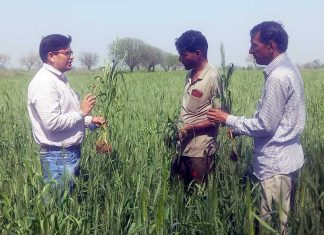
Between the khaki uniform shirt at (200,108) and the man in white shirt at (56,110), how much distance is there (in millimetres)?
653

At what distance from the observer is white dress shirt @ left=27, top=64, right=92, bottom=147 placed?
2.88m

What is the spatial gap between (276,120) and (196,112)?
3.06 feet

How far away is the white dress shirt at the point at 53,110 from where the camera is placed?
9.46 ft

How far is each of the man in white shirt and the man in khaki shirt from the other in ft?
2.16

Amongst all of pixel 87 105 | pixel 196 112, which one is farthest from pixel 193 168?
pixel 87 105

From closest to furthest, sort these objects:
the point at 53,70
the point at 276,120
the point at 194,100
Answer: the point at 276,120 → the point at 53,70 → the point at 194,100

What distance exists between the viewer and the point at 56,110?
2.90 meters

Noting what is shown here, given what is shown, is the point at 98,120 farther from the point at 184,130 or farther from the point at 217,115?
the point at 217,115

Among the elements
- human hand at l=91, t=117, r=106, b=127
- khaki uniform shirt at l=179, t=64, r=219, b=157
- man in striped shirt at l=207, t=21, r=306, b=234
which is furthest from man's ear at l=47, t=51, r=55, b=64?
man in striped shirt at l=207, t=21, r=306, b=234

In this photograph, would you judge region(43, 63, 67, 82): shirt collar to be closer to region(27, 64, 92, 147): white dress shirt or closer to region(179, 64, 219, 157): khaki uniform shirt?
region(27, 64, 92, 147): white dress shirt

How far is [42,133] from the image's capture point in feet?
9.92

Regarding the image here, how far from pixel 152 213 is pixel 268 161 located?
0.66 metres

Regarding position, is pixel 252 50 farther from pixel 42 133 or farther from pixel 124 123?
pixel 124 123

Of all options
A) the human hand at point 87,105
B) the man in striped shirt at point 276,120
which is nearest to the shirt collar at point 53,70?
the human hand at point 87,105
